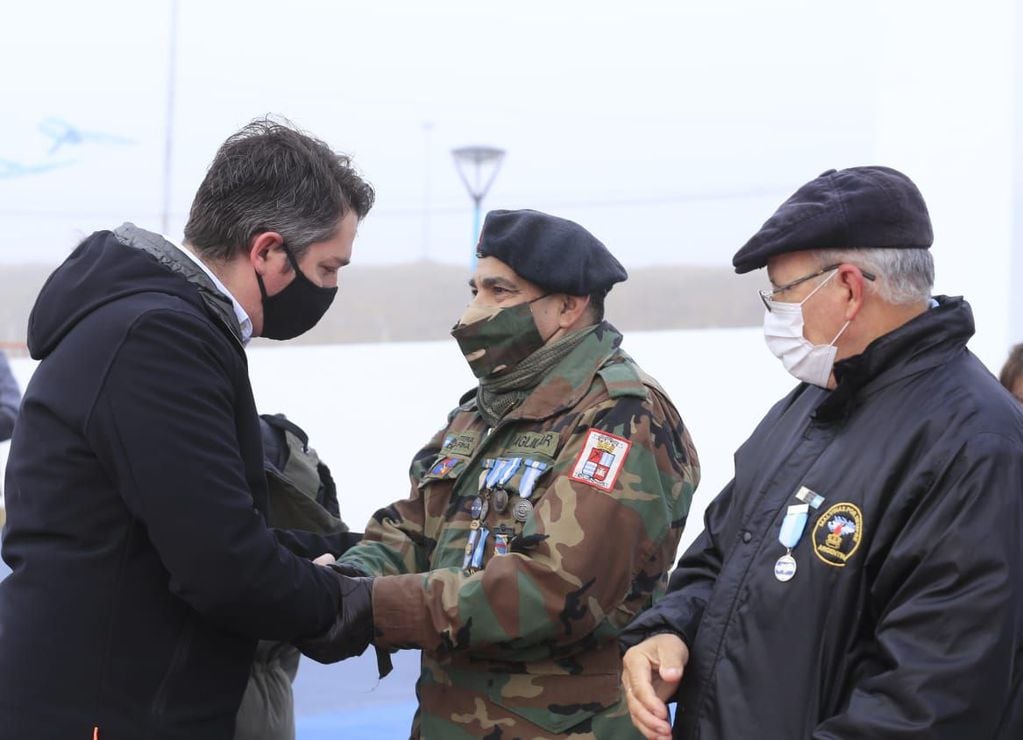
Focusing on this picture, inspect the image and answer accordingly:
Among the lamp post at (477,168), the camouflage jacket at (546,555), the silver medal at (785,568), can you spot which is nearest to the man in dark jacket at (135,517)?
the camouflage jacket at (546,555)

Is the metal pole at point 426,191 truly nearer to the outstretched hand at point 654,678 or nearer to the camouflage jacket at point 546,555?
the camouflage jacket at point 546,555

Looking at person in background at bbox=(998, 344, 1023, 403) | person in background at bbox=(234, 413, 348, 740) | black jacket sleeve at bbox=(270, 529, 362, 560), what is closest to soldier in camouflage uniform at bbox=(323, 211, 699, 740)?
black jacket sleeve at bbox=(270, 529, 362, 560)

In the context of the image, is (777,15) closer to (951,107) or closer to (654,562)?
(951,107)

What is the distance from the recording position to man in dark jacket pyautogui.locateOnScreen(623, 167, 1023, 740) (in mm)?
1574

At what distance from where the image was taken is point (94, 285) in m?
2.08

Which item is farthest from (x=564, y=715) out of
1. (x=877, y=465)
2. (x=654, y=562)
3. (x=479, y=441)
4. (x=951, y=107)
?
(x=951, y=107)

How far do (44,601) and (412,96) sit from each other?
667 cm

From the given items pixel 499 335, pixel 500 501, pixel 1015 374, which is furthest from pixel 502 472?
pixel 1015 374

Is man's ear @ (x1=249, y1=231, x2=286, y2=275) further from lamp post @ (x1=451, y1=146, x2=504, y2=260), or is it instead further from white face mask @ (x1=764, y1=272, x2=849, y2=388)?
→ lamp post @ (x1=451, y1=146, x2=504, y2=260)

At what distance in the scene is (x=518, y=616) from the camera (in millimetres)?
2275

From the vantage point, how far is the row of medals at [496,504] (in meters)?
2.44

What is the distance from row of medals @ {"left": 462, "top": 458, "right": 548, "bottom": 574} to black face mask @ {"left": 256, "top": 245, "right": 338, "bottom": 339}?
480 mm

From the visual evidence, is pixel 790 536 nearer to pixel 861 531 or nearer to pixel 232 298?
pixel 861 531

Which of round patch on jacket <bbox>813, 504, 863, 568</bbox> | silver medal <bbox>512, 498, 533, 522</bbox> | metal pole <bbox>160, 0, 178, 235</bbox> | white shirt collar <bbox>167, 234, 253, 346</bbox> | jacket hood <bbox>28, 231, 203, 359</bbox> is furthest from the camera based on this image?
metal pole <bbox>160, 0, 178, 235</bbox>
